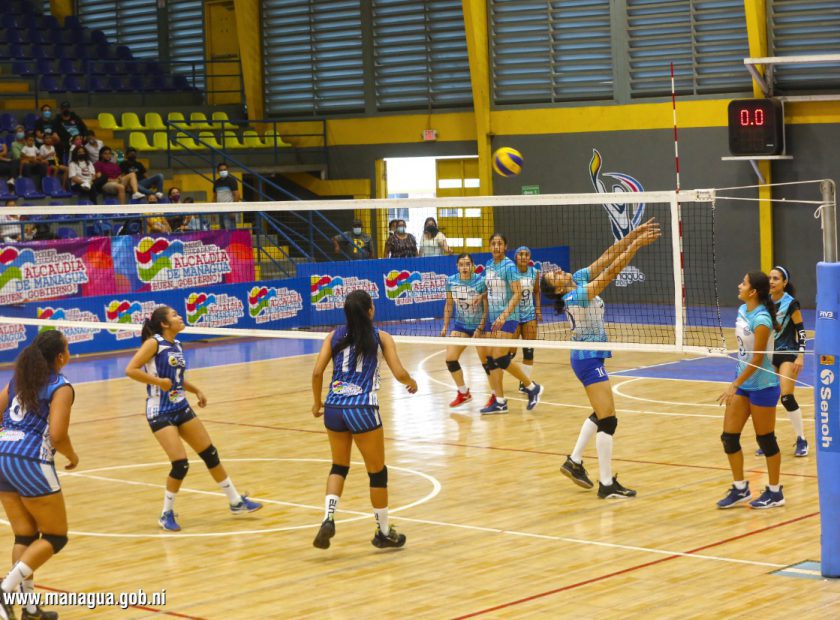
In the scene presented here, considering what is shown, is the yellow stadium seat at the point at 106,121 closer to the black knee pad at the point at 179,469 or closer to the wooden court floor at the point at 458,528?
the wooden court floor at the point at 458,528

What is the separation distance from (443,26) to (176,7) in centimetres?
890

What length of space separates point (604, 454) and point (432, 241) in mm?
14819

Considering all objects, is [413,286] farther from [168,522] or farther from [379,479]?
[379,479]

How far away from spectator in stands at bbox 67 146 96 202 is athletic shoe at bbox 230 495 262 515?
50.1 feet

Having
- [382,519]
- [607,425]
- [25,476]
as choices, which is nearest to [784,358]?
[607,425]

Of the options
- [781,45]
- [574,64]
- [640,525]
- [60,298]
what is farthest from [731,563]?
[574,64]

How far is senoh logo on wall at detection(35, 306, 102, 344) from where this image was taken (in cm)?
2052

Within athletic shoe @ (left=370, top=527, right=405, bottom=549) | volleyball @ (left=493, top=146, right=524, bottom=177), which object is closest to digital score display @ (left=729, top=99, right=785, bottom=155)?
volleyball @ (left=493, top=146, right=524, bottom=177)

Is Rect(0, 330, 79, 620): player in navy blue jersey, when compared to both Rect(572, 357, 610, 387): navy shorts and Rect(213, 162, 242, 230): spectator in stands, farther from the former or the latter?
Rect(213, 162, 242, 230): spectator in stands

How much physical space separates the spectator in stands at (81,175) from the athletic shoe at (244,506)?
15276 millimetres

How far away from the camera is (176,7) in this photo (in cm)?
3484

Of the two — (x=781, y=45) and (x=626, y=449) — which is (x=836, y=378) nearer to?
(x=626, y=449)

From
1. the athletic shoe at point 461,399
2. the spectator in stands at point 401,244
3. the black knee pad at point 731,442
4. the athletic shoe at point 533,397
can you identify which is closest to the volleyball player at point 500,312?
the athletic shoe at point 533,397

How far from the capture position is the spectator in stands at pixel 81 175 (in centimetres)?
2467
